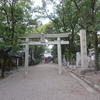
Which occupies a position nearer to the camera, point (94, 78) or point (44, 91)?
point (44, 91)

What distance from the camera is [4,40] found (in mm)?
8750

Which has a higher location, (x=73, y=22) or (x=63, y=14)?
(x=63, y=14)

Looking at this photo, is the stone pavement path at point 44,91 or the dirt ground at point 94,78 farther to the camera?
the dirt ground at point 94,78

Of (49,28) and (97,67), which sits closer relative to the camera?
(97,67)

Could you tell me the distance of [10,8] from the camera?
30.3ft

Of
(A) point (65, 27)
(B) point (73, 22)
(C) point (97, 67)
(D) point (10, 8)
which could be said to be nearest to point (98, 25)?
(C) point (97, 67)

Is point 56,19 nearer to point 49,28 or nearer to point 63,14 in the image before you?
point 63,14

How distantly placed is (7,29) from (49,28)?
15.2 m

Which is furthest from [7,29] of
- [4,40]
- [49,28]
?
[49,28]

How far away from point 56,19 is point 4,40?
10.5 metres

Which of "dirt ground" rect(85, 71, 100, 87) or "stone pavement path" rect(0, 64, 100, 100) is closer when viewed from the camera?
"stone pavement path" rect(0, 64, 100, 100)

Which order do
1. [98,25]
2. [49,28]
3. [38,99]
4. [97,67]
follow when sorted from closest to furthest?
[38,99] < [98,25] < [97,67] < [49,28]

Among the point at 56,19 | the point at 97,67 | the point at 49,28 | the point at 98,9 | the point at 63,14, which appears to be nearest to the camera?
the point at 97,67


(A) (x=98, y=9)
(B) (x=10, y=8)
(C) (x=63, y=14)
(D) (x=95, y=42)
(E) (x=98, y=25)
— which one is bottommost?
(D) (x=95, y=42)
